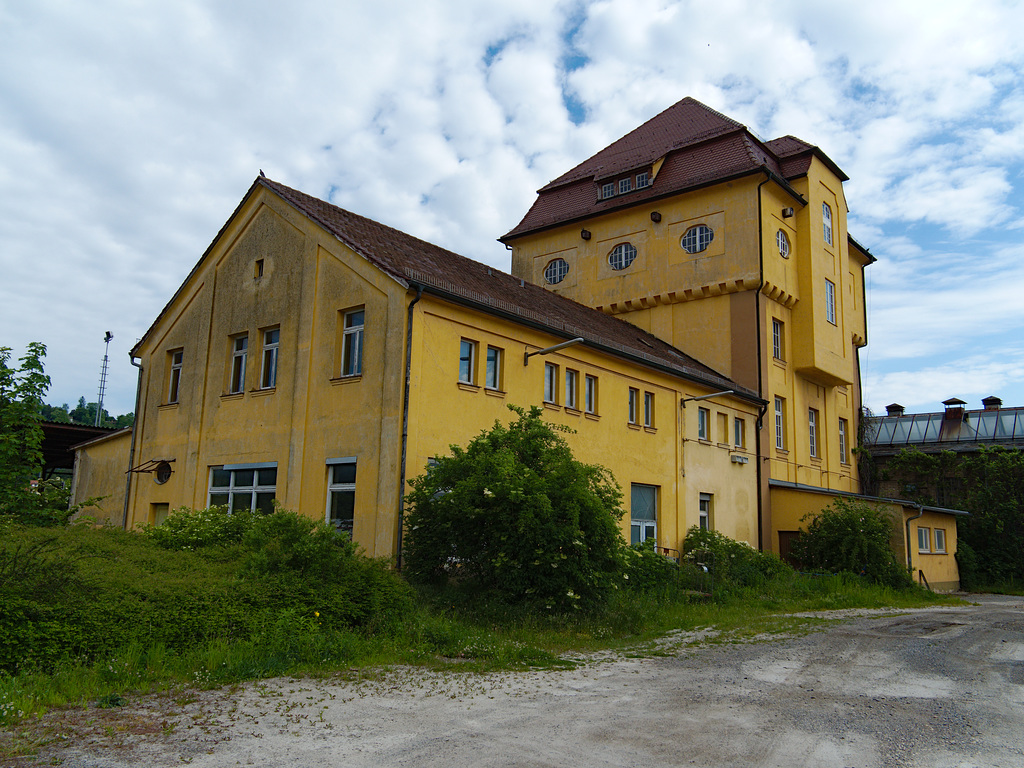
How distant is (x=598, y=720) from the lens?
7.08 meters

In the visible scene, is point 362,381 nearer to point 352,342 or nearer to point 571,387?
point 352,342

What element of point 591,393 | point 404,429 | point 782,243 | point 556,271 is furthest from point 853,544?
point 404,429

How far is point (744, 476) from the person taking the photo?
85.5 feet

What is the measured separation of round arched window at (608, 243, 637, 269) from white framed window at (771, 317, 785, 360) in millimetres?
5600

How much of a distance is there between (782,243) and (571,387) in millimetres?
13148

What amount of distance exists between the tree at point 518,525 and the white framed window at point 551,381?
432cm

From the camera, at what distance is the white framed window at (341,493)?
15.8 m

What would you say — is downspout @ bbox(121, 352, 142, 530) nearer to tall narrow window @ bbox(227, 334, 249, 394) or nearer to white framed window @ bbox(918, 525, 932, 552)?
tall narrow window @ bbox(227, 334, 249, 394)

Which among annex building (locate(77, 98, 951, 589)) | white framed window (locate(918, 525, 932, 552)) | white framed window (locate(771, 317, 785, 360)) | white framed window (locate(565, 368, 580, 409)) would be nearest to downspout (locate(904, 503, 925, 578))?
white framed window (locate(918, 525, 932, 552))

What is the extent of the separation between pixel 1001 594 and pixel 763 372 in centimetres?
1180

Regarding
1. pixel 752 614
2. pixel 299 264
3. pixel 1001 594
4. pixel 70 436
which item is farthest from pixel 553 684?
pixel 1001 594

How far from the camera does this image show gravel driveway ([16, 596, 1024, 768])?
19.4ft

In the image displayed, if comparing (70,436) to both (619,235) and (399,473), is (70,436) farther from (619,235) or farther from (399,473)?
(619,235)

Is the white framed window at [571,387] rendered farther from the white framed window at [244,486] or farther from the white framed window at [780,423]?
the white framed window at [780,423]
